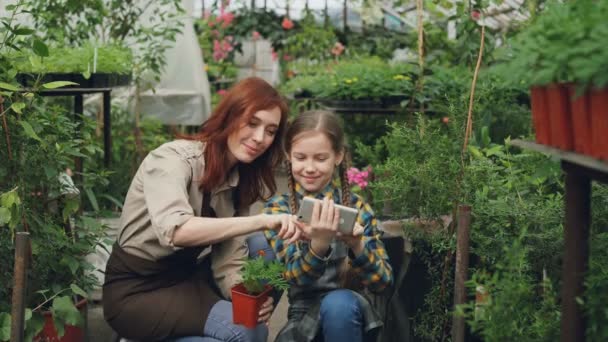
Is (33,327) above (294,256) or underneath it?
underneath

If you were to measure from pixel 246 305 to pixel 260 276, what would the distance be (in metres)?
0.12

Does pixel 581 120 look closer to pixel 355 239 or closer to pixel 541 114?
pixel 541 114

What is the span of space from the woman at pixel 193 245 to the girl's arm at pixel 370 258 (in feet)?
0.99

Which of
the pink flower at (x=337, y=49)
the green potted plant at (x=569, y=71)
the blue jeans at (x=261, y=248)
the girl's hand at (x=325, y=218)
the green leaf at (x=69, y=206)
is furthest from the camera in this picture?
the pink flower at (x=337, y=49)

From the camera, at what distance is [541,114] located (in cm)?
184

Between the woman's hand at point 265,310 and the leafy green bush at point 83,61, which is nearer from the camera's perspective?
the woman's hand at point 265,310

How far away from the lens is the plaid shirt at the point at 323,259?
104 inches

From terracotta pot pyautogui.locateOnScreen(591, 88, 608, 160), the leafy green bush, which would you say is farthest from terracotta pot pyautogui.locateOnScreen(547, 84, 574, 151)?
the leafy green bush

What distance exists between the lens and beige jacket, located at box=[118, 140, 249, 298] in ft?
8.71

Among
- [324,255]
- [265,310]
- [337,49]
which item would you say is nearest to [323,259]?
[324,255]

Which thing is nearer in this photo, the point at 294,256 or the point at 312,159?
the point at 294,256

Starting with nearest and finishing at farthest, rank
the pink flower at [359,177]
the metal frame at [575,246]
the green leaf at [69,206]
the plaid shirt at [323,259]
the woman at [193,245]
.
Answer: the metal frame at [575,246] → the plaid shirt at [323,259] → the woman at [193,245] → the green leaf at [69,206] → the pink flower at [359,177]

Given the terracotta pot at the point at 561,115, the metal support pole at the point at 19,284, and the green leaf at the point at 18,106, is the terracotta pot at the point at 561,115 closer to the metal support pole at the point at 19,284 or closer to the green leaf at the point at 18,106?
the metal support pole at the point at 19,284

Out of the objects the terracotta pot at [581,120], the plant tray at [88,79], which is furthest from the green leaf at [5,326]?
the terracotta pot at [581,120]
